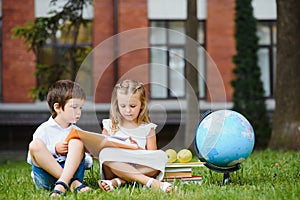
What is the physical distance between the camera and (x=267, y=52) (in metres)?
19.1

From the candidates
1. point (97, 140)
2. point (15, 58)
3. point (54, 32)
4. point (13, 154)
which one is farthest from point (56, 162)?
point (15, 58)

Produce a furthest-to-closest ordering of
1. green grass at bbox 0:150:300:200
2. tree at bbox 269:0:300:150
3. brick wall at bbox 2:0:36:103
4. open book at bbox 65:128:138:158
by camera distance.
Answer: brick wall at bbox 2:0:36:103 → tree at bbox 269:0:300:150 → open book at bbox 65:128:138:158 → green grass at bbox 0:150:300:200

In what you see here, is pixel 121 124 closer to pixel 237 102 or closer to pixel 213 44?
pixel 237 102

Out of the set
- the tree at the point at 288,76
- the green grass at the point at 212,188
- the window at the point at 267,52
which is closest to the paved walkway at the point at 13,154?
the tree at the point at 288,76

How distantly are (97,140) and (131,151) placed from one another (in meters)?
0.29

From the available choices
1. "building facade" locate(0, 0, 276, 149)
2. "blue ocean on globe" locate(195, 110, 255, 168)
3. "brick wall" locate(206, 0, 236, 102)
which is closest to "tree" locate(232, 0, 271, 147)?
"building facade" locate(0, 0, 276, 149)

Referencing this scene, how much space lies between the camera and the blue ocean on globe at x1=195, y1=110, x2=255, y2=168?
200 inches

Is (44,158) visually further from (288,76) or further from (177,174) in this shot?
(288,76)

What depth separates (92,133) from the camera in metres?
4.89

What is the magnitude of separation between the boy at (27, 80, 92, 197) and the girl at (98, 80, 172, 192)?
216 millimetres

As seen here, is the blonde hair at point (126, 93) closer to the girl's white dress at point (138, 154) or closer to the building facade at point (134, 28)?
the girl's white dress at point (138, 154)

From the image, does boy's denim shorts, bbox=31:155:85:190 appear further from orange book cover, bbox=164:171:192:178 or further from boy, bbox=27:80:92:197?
orange book cover, bbox=164:171:192:178

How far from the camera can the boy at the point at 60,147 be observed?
4953 millimetres

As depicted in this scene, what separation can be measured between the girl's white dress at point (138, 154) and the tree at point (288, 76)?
6.74 meters
